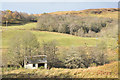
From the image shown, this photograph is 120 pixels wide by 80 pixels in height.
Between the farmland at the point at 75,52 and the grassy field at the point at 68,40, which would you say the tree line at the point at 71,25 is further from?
the grassy field at the point at 68,40

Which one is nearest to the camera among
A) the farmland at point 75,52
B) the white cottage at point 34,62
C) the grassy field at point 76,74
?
the grassy field at point 76,74

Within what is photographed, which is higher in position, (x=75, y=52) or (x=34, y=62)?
(x=75, y=52)

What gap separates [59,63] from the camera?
65.9 ft

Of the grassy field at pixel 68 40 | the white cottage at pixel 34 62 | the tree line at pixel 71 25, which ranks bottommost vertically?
the white cottage at pixel 34 62

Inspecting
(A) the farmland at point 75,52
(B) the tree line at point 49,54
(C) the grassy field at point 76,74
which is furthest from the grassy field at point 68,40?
(C) the grassy field at point 76,74

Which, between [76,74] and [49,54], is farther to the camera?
[49,54]

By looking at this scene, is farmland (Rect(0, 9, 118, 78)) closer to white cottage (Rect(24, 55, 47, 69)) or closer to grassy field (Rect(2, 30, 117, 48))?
grassy field (Rect(2, 30, 117, 48))

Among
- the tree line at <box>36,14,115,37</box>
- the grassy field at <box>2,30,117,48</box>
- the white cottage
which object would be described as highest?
the tree line at <box>36,14,115,37</box>

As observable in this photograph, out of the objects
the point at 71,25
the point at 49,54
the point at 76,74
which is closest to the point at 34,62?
the point at 49,54

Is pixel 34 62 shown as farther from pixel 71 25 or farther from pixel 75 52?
pixel 71 25

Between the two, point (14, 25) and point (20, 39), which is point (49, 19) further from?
point (20, 39)

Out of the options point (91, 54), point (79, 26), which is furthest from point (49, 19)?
point (91, 54)

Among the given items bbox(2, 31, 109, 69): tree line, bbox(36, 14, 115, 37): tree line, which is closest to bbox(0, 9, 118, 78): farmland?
bbox(2, 31, 109, 69): tree line

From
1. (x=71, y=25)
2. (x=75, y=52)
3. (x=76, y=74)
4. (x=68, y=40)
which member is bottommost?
(x=75, y=52)
